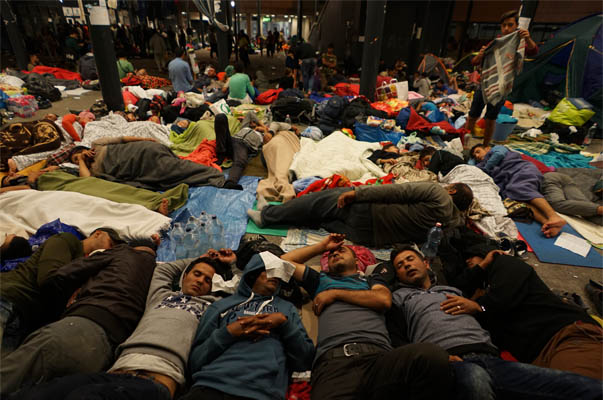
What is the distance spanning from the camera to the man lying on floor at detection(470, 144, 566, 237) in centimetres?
321

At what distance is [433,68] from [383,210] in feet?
25.7

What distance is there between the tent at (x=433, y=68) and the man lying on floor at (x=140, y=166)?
762cm

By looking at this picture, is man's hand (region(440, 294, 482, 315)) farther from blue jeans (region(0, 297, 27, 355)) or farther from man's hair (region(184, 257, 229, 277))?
blue jeans (region(0, 297, 27, 355))

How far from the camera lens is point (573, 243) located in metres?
3.06

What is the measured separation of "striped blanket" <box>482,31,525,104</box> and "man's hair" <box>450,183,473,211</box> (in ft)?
7.47

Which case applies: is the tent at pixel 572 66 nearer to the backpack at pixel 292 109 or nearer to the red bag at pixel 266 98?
the backpack at pixel 292 109

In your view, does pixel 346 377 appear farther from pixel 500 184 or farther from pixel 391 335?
pixel 500 184

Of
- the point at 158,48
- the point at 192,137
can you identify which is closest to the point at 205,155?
the point at 192,137

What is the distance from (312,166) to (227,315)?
2.49 meters

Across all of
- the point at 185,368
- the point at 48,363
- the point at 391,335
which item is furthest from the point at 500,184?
the point at 48,363

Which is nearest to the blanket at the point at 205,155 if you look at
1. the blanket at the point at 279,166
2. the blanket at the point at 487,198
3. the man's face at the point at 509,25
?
the blanket at the point at 279,166

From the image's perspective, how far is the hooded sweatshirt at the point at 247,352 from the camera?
5.21ft

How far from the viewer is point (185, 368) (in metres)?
1.73

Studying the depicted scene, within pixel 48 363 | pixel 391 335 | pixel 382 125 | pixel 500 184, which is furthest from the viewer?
pixel 382 125
